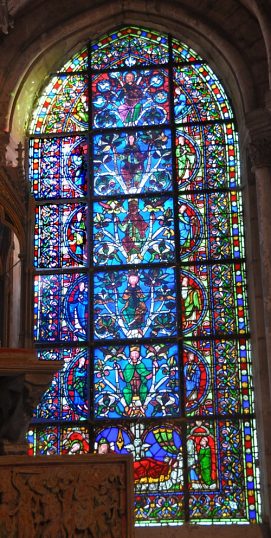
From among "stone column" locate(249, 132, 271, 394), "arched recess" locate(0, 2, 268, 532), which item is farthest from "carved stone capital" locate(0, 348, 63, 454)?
"arched recess" locate(0, 2, 268, 532)

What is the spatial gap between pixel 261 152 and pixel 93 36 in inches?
105

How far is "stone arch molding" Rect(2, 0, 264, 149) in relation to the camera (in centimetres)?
1175

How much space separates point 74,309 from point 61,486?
4.55 m

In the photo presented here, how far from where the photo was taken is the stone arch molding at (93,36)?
1175 cm

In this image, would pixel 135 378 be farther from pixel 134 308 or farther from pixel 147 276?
pixel 147 276

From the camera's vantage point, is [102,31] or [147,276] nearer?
[147,276]

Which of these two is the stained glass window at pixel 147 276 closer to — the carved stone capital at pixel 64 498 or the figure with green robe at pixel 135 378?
the figure with green robe at pixel 135 378

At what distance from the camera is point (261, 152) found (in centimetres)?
1105

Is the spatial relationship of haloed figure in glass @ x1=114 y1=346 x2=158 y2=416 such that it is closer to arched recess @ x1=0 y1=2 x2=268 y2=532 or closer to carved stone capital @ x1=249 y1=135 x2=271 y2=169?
carved stone capital @ x1=249 y1=135 x2=271 y2=169

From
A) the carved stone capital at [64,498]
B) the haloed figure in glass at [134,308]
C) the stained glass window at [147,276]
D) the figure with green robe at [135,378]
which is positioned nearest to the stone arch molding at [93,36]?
the stained glass window at [147,276]

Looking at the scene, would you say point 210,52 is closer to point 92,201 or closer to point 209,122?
point 209,122

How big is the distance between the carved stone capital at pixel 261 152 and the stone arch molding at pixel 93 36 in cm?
57

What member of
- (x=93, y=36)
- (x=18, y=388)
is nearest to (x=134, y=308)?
(x=93, y=36)

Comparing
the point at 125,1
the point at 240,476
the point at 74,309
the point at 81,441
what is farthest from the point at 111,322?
the point at 125,1
